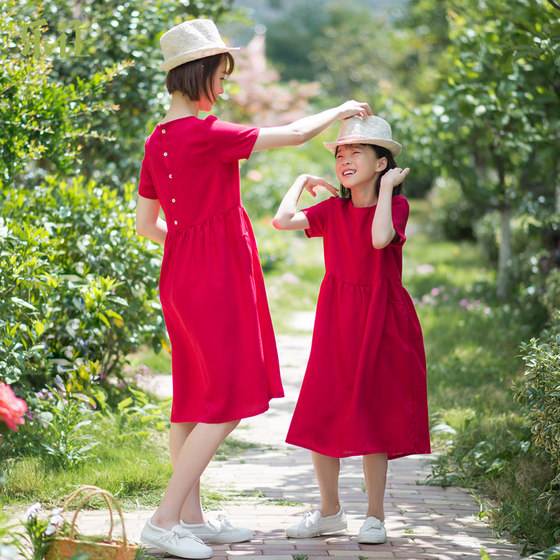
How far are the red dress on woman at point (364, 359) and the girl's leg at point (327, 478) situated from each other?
66mm

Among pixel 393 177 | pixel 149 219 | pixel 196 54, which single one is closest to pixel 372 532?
pixel 393 177

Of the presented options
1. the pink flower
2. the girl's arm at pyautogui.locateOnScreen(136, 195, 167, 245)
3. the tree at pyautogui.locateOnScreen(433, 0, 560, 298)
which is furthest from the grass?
the tree at pyautogui.locateOnScreen(433, 0, 560, 298)

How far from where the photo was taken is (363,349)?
10.4 feet

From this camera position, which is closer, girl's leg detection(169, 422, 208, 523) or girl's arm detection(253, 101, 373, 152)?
girl's arm detection(253, 101, 373, 152)

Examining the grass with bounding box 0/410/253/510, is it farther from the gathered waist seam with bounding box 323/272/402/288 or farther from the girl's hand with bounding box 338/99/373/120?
the girl's hand with bounding box 338/99/373/120

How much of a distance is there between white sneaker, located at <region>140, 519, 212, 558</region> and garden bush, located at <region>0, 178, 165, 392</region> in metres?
1.29

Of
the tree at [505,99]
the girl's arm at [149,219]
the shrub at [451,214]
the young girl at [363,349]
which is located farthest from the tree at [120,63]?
the shrub at [451,214]

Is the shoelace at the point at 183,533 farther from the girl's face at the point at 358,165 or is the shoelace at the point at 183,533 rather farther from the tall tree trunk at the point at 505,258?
the tall tree trunk at the point at 505,258

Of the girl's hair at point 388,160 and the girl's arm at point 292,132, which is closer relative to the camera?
the girl's arm at point 292,132

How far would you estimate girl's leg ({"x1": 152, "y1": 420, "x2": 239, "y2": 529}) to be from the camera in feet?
9.60

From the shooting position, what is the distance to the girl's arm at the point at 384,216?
3.07 m

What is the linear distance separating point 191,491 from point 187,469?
244 mm

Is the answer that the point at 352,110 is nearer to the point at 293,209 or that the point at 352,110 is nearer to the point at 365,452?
the point at 293,209

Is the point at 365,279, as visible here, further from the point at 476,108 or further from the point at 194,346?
the point at 476,108
